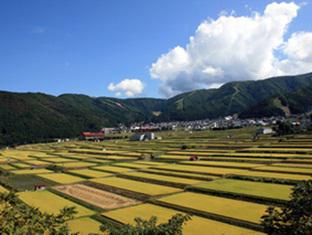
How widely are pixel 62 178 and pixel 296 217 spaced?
3798 cm

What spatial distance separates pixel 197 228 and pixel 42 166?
143 feet

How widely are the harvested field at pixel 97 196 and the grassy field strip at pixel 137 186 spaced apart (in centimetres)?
189

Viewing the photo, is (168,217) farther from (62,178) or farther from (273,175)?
(62,178)

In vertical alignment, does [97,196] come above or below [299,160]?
below

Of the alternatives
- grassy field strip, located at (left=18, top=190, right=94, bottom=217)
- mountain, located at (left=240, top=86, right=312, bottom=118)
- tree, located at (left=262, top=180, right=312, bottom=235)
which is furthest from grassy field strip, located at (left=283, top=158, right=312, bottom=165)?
mountain, located at (left=240, top=86, right=312, bottom=118)

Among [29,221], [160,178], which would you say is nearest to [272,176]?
[160,178]

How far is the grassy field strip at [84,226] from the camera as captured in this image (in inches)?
783

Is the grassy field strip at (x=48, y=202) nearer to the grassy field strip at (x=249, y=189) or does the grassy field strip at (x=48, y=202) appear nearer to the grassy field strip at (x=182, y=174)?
the grassy field strip at (x=249, y=189)

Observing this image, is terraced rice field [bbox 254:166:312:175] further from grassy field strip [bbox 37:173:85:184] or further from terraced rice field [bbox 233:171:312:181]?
grassy field strip [bbox 37:173:85:184]

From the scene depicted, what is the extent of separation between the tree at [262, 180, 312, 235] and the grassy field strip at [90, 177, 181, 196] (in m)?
21.9

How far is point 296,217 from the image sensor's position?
8.02 m

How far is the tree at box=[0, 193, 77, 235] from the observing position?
8.03 metres

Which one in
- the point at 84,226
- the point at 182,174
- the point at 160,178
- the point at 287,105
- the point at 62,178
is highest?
the point at 287,105

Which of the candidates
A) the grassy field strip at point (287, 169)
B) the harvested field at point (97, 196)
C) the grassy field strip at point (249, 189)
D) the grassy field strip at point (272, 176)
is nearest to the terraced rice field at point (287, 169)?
the grassy field strip at point (287, 169)
